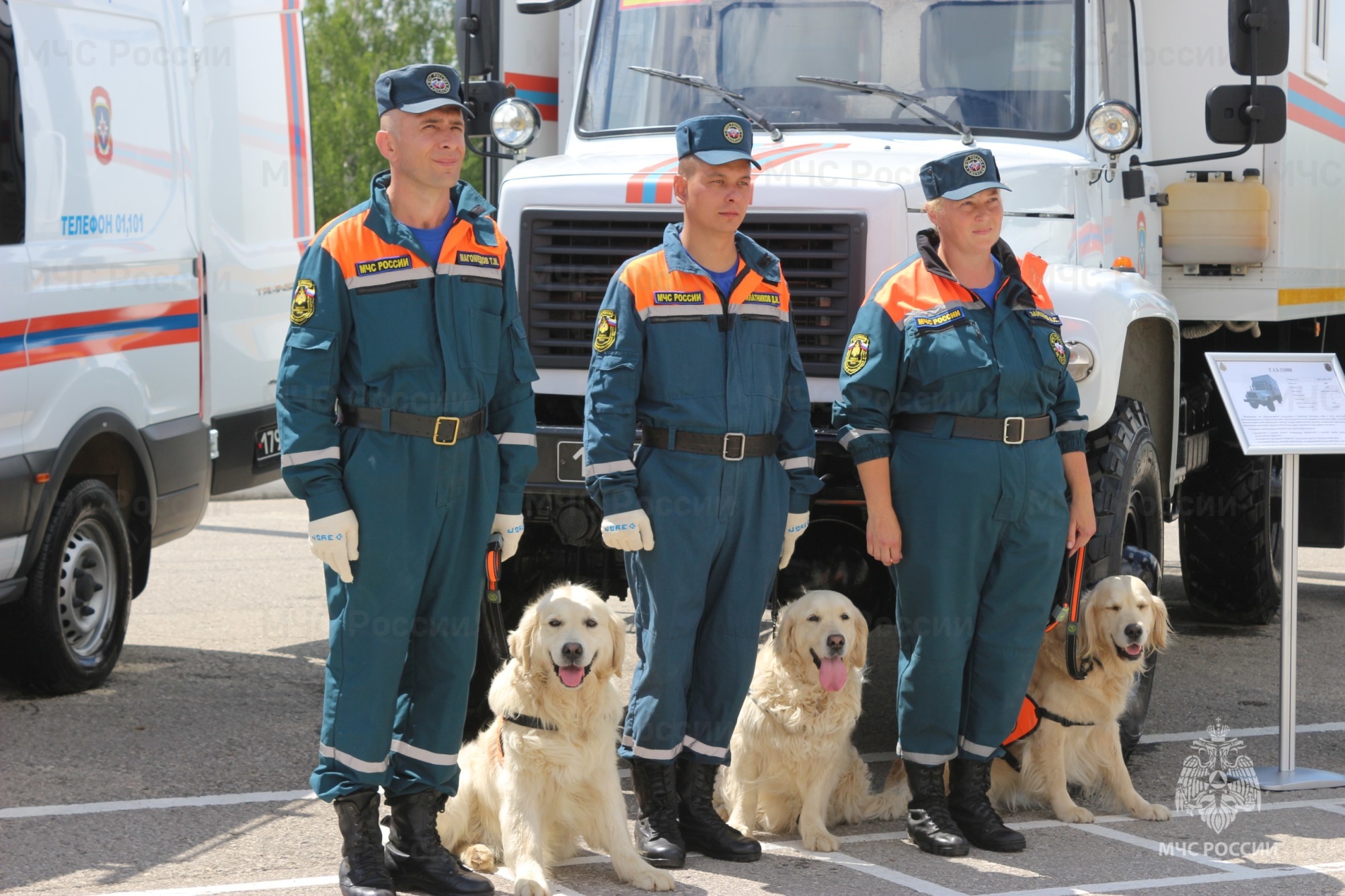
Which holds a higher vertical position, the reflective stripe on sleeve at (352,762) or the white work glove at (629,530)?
the white work glove at (629,530)

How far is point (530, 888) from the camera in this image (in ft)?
15.0

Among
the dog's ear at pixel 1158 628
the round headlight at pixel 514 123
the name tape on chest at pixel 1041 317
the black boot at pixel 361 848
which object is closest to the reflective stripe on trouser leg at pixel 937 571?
the name tape on chest at pixel 1041 317

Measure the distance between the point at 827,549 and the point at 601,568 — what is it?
848 millimetres

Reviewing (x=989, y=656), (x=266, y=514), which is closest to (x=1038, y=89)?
(x=989, y=656)

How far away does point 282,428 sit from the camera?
4.32m

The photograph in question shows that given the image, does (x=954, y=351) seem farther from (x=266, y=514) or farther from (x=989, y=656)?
(x=266, y=514)

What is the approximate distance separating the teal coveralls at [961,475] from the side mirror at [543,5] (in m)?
2.31

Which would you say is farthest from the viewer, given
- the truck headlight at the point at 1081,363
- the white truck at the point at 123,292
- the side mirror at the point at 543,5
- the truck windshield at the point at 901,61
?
the side mirror at the point at 543,5

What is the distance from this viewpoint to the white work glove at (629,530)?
4844 millimetres

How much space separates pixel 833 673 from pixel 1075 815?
3.34ft

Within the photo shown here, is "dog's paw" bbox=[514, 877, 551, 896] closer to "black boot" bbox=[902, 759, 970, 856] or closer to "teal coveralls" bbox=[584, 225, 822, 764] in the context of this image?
"teal coveralls" bbox=[584, 225, 822, 764]

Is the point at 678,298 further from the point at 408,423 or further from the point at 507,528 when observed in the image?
the point at 408,423

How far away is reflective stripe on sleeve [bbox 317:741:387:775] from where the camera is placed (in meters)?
4.43

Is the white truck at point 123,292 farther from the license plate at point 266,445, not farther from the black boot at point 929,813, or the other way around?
the black boot at point 929,813
